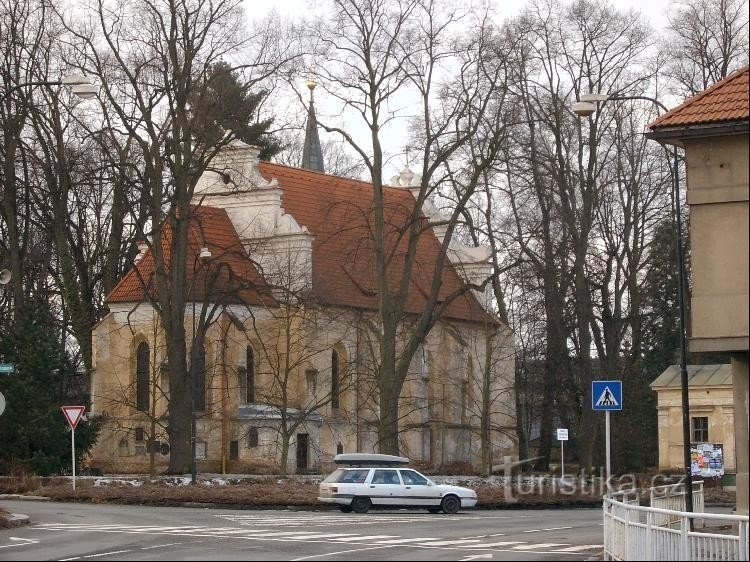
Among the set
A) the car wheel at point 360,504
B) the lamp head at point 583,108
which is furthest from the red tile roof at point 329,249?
the lamp head at point 583,108

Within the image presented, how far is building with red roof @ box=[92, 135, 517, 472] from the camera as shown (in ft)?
203

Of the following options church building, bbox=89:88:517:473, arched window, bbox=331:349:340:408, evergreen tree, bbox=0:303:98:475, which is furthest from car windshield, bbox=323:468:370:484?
arched window, bbox=331:349:340:408

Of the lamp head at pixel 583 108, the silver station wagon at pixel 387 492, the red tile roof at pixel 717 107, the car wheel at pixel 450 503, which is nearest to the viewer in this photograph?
the red tile roof at pixel 717 107

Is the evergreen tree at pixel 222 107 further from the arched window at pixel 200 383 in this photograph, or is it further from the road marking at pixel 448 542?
the road marking at pixel 448 542

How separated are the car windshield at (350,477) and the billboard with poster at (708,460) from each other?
585 inches

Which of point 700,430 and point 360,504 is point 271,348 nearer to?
point 700,430

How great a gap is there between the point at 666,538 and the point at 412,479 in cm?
1872

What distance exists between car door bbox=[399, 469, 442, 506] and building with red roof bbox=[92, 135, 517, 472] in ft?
61.2

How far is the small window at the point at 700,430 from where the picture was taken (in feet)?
169

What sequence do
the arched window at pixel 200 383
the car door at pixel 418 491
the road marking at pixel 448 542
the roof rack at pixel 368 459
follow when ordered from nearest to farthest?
1. the road marking at pixel 448 542
2. the car door at pixel 418 491
3. the roof rack at pixel 368 459
4. the arched window at pixel 200 383

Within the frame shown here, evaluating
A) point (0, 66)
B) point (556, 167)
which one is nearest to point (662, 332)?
point (556, 167)

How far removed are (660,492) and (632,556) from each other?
27.5ft

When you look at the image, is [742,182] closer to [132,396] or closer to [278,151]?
[132,396]

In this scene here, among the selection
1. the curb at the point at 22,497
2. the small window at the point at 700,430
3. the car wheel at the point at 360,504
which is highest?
the small window at the point at 700,430
